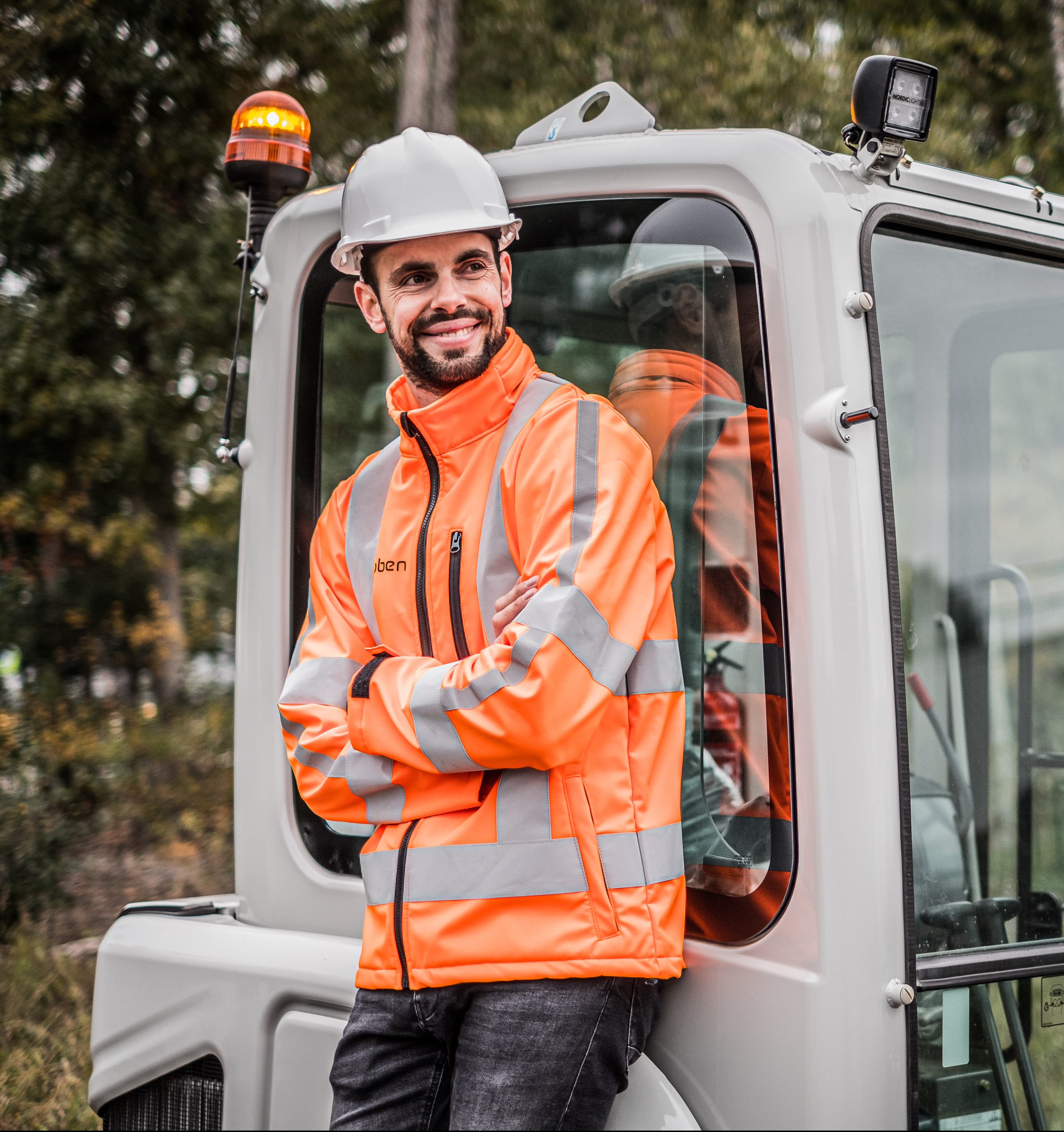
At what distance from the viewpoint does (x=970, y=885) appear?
2486mm

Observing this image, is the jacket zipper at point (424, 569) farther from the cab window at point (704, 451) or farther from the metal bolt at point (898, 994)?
the metal bolt at point (898, 994)

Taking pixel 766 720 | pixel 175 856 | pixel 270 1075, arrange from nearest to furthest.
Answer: pixel 766 720 < pixel 270 1075 < pixel 175 856

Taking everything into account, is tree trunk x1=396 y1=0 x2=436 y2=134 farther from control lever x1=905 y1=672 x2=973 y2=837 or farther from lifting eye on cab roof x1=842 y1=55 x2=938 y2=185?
lifting eye on cab roof x1=842 y1=55 x2=938 y2=185

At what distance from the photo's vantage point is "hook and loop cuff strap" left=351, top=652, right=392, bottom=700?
173cm

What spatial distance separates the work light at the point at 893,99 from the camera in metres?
1.72

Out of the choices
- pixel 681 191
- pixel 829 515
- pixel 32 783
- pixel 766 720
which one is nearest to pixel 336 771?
pixel 766 720

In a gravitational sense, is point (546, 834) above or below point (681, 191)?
below

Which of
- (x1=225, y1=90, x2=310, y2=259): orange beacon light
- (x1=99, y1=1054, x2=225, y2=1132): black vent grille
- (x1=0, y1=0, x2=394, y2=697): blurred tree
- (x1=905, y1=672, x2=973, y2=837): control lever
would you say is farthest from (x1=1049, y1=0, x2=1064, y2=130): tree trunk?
(x1=99, y1=1054, x2=225, y2=1132): black vent grille

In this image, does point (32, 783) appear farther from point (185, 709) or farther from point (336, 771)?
point (336, 771)

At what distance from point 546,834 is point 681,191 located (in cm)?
103

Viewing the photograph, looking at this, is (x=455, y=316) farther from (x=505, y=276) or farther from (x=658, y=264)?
(x=658, y=264)

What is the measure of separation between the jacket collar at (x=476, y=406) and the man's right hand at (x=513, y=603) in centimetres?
28

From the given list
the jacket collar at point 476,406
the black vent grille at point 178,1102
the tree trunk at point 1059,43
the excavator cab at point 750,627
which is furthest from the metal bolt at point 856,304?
the tree trunk at point 1059,43

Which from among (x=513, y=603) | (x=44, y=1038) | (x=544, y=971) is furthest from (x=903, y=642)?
(x=44, y=1038)
